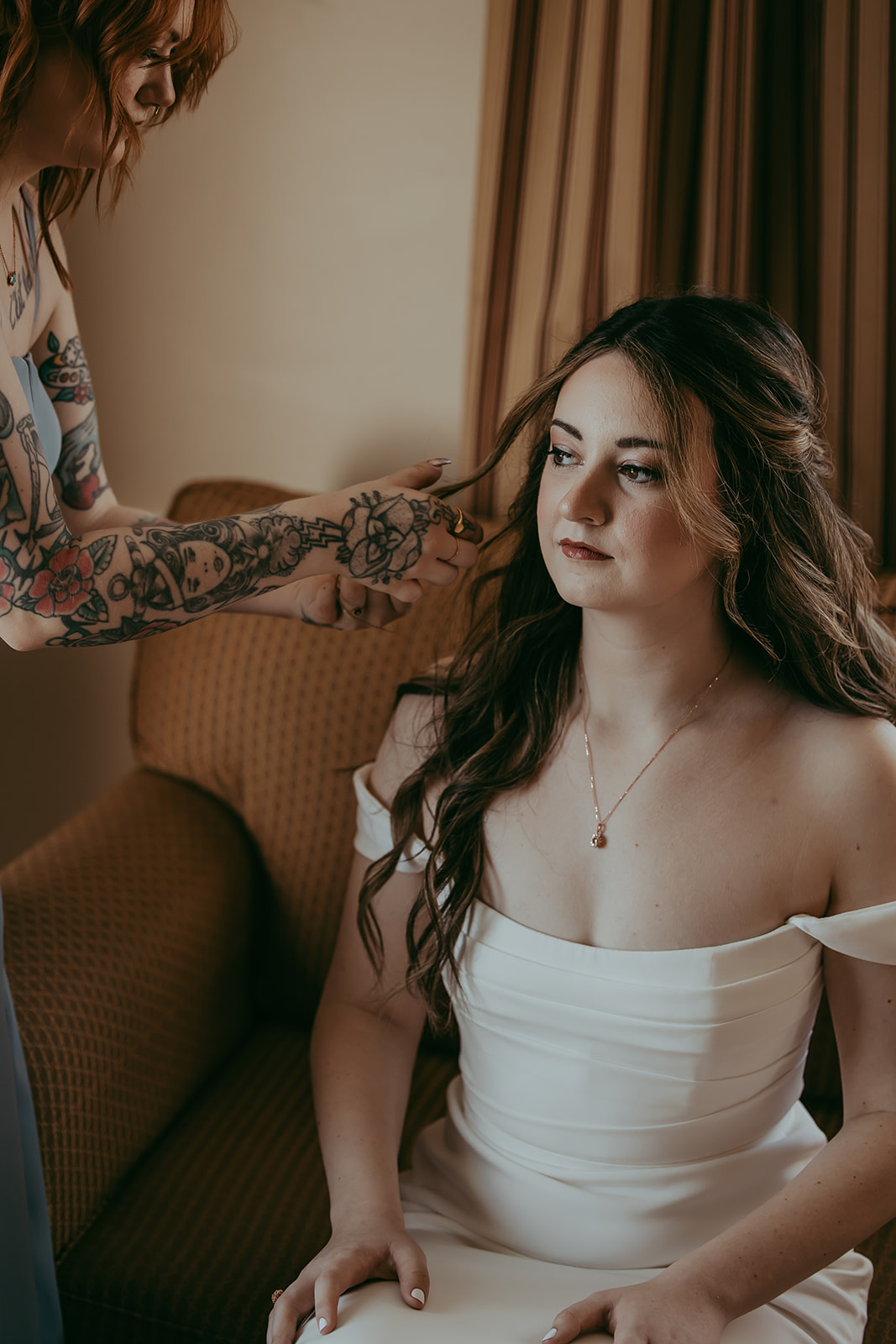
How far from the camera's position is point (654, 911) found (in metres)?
1.28

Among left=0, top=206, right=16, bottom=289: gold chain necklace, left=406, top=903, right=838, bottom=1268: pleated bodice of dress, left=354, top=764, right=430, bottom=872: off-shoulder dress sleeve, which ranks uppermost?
left=0, top=206, right=16, bottom=289: gold chain necklace

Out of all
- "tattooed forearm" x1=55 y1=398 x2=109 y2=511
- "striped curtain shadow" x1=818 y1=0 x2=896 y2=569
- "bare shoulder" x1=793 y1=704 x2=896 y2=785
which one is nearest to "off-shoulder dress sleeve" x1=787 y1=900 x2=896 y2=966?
"bare shoulder" x1=793 y1=704 x2=896 y2=785

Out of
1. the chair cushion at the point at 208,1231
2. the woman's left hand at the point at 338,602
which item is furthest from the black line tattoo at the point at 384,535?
the chair cushion at the point at 208,1231

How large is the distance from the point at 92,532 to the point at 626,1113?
2.94 ft

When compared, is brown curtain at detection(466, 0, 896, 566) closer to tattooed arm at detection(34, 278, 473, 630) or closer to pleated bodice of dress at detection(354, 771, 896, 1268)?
tattooed arm at detection(34, 278, 473, 630)

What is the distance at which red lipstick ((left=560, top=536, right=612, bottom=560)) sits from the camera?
1188mm

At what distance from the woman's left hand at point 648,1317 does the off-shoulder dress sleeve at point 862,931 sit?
39 cm

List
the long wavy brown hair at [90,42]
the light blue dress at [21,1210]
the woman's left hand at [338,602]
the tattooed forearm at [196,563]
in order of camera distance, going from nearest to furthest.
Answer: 1. the long wavy brown hair at [90,42]
2. the tattooed forearm at [196,563]
3. the light blue dress at [21,1210]
4. the woman's left hand at [338,602]

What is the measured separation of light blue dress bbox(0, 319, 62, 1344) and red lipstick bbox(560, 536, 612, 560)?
589 millimetres

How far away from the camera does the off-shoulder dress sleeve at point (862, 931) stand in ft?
3.95

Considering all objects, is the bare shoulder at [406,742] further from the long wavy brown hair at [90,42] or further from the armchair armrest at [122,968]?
the long wavy brown hair at [90,42]

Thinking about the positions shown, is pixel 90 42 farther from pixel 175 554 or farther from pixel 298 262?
pixel 298 262

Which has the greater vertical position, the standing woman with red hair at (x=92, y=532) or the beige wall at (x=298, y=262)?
the beige wall at (x=298, y=262)

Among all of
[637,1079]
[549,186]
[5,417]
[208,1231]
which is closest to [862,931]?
[637,1079]
